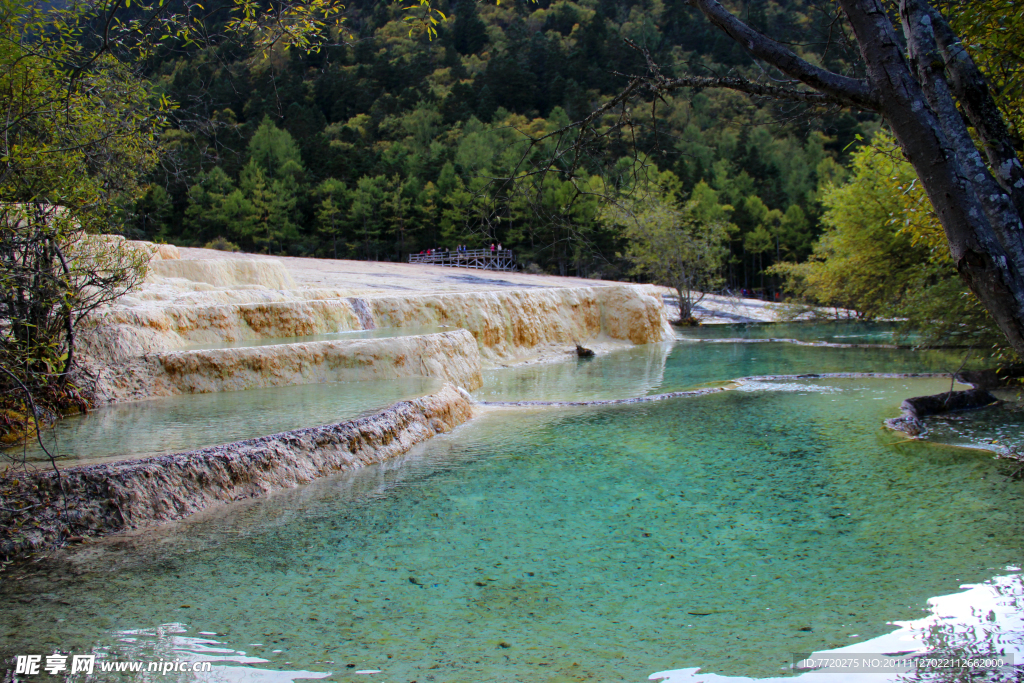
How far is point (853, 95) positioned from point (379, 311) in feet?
40.3

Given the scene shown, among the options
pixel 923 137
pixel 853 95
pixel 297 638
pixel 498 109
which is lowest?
pixel 297 638

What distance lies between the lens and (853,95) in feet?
8.35

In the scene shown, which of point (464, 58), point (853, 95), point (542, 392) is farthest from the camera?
point (464, 58)

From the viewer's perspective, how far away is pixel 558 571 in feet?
13.2

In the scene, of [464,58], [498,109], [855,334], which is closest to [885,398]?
[855,334]

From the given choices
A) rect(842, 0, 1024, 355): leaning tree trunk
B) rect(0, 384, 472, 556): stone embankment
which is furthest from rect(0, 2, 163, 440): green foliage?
rect(842, 0, 1024, 355): leaning tree trunk

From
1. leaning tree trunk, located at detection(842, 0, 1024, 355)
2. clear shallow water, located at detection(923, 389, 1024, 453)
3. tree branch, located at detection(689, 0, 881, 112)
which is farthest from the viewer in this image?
clear shallow water, located at detection(923, 389, 1024, 453)

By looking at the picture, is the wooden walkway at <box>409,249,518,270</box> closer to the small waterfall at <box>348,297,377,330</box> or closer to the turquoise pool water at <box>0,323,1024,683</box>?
the small waterfall at <box>348,297,377,330</box>

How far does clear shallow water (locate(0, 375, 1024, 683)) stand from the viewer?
3162mm

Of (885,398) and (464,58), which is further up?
(464,58)

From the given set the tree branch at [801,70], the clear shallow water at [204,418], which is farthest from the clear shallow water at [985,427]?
the clear shallow water at [204,418]

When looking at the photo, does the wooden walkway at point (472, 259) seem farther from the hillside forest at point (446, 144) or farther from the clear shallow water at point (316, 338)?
the clear shallow water at point (316, 338)

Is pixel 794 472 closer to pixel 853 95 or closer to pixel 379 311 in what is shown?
pixel 853 95

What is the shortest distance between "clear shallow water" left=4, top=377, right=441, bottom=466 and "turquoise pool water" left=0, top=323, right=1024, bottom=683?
95 centimetres
